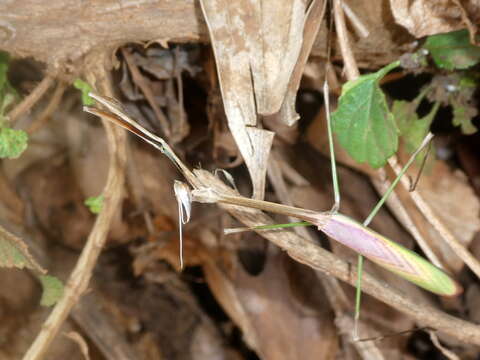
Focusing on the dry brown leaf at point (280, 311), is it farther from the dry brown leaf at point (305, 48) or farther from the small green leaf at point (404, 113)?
the dry brown leaf at point (305, 48)

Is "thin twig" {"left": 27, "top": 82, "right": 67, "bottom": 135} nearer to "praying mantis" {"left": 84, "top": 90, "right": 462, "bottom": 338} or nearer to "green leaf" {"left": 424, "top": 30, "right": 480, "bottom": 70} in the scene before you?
"praying mantis" {"left": 84, "top": 90, "right": 462, "bottom": 338}

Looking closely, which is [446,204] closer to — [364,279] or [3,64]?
[364,279]

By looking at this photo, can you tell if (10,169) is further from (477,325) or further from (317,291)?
(477,325)

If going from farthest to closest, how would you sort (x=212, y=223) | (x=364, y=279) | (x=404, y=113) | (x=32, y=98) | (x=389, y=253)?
(x=212, y=223) → (x=404, y=113) → (x=32, y=98) → (x=364, y=279) → (x=389, y=253)

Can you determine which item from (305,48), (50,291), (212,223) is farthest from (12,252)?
(305,48)

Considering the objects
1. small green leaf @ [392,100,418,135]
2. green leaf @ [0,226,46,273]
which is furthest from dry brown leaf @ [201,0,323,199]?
green leaf @ [0,226,46,273]

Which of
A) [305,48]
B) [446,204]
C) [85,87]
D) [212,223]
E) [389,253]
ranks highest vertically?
[305,48]

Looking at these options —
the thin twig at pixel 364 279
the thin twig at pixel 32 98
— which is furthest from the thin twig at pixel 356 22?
the thin twig at pixel 32 98

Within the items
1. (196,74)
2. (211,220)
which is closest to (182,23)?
(196,74)
